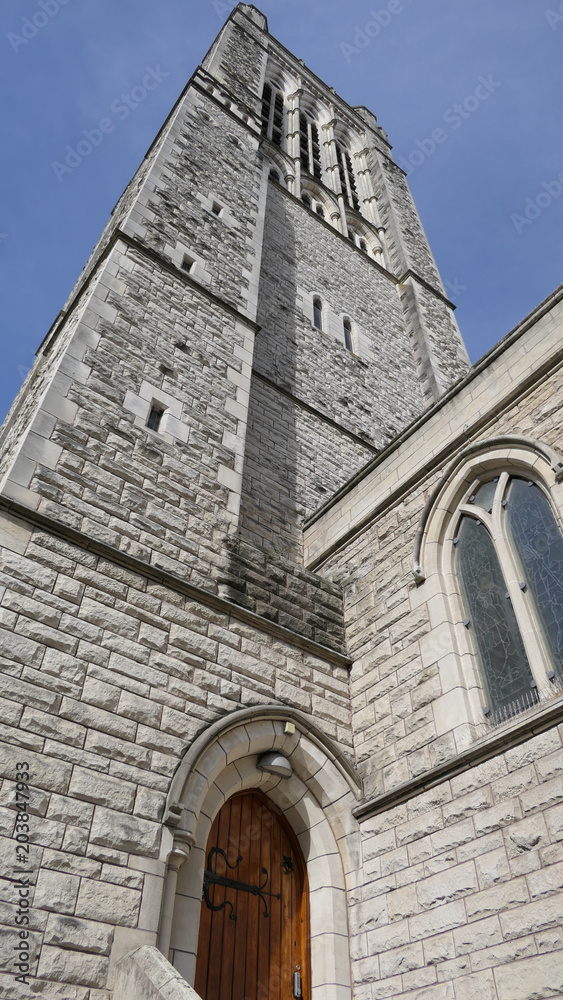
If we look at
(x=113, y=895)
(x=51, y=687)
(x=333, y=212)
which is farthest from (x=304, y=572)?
(x=333, y=212)

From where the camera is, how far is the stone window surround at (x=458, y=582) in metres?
5.71

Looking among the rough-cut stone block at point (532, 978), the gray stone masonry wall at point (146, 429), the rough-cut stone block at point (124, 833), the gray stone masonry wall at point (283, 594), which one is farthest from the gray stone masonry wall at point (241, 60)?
the rough-cut stone block at point (532, 978)

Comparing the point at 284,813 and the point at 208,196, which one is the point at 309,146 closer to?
the point at 208,196

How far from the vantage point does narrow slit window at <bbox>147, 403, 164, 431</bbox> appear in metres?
7.56

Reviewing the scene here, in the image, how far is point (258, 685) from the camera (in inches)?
251

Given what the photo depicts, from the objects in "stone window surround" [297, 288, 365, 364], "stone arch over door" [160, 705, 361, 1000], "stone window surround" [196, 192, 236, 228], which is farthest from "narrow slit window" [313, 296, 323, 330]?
"stone arch over door" [160, 705, 361, 1000]

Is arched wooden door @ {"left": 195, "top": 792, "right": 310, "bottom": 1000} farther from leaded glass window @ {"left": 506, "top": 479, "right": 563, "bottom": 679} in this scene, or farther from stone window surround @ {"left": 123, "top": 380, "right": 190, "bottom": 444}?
stone window surround @ {"left": 123, "top": 380, "right": 190, "bottom": 444}

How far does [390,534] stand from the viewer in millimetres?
7648

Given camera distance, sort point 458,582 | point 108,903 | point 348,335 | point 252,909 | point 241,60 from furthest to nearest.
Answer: point 241,60
point 348,335
point 458,582
point 252,909
point 108,903

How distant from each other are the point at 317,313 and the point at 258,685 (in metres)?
9.97

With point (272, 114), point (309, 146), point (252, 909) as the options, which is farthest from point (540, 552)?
point (272, 114)

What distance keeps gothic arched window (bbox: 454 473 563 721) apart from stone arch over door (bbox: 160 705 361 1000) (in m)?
1.57

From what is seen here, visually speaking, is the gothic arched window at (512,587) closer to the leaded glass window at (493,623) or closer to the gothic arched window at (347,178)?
the leaded glass window at (493,623)

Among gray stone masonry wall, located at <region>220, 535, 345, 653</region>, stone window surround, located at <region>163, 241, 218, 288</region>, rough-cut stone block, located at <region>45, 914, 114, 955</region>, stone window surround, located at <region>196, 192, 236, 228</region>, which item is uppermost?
stone window surround, located at <region>196, 192, 236, 228</region>
